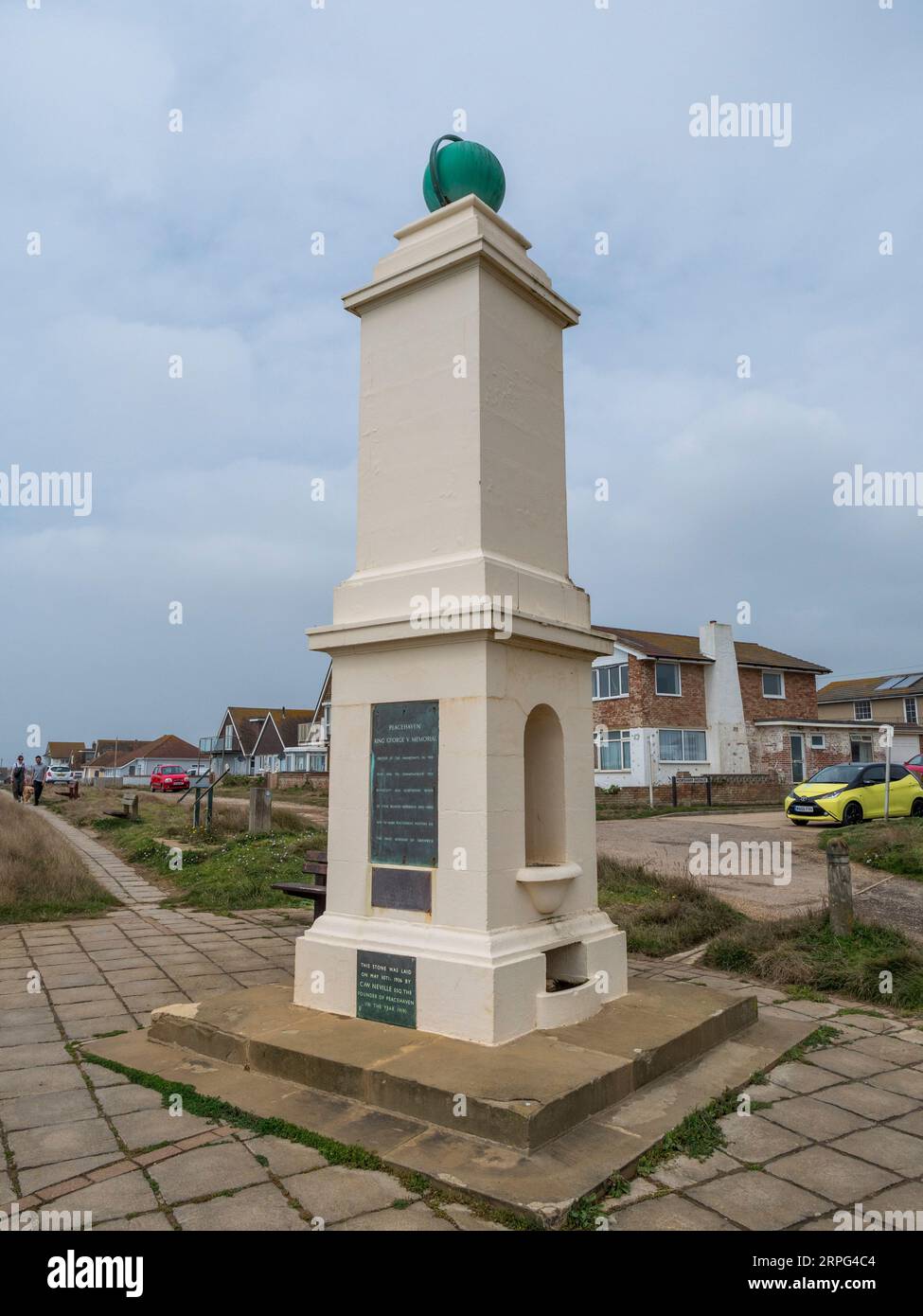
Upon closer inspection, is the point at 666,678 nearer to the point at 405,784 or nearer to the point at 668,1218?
the point at 405,784

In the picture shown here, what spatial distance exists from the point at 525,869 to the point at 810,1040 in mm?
1980

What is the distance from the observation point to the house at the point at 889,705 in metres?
37.9

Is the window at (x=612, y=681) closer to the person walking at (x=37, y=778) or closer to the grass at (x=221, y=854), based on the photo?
the grass at (x=221, y=854)

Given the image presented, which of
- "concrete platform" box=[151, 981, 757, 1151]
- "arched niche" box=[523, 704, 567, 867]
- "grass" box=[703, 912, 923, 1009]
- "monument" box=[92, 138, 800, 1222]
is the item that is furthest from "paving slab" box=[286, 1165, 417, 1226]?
"grass" box=[703, 912, 923, 1009]

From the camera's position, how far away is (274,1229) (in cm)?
284

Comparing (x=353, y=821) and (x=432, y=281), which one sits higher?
(x=432, y=281)

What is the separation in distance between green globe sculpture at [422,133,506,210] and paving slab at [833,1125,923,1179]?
560 cm

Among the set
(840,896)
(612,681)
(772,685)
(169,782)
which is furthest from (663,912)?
(169,782)

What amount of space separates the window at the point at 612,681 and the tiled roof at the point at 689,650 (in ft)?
3.65

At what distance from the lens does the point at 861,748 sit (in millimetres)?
33688

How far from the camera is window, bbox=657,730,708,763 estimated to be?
29734 millimetres

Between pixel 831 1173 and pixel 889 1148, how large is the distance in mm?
414
